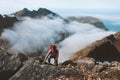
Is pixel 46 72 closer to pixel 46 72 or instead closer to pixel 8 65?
pixel 46 72

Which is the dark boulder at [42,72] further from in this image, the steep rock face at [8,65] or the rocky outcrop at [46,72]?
the steep rock face at [8,65]

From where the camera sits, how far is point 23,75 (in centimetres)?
4262

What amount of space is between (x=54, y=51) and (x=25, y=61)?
4361 millimetres

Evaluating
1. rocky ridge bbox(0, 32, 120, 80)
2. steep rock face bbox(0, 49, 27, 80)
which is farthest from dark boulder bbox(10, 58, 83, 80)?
steep rock face bbox(0, 49, 27, 80)

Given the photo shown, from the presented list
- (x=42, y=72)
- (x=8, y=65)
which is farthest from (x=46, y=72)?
(x=8, y=65)

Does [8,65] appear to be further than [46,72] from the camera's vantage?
Yes

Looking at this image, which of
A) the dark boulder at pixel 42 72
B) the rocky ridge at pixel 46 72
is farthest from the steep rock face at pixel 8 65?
→ the dark boulder at pixel 42 72

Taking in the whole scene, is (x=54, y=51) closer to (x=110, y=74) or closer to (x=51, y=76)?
(x=51, y=76)

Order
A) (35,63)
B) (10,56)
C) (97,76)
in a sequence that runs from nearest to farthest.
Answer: (97,76) → (35,63) → (10,56)

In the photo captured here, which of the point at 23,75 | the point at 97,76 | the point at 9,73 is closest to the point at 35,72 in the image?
the point at 23,75

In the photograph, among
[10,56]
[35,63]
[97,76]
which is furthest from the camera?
[10,56]

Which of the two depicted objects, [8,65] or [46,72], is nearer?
[46,72]

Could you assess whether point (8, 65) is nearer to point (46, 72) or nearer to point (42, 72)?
point (42, 72)

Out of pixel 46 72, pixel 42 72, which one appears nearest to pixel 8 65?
pixel 42 72
